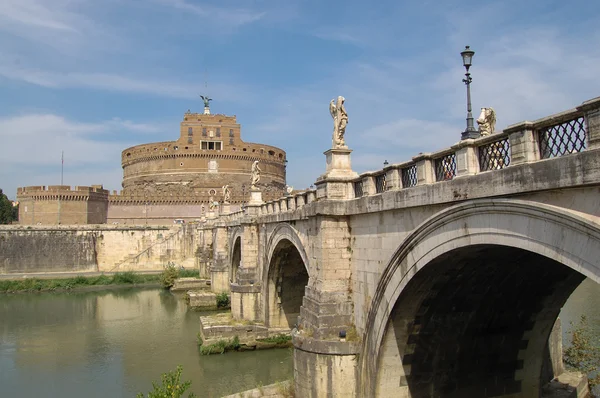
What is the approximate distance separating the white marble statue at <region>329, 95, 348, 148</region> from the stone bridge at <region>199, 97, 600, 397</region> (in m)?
0.30

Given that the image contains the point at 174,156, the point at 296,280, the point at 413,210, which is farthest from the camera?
the point at 174,156

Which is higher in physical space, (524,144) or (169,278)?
(524,144)

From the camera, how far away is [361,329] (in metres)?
10.8

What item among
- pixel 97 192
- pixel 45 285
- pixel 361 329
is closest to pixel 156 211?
pixel 97 192

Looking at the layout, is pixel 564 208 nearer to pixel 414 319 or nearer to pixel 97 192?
pixel 414 319

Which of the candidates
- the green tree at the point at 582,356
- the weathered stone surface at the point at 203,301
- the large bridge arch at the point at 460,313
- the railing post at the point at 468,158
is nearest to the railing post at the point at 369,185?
the large bridge arch at the point at 460,313

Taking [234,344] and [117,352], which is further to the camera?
[117,352]

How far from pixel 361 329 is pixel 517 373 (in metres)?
3.63

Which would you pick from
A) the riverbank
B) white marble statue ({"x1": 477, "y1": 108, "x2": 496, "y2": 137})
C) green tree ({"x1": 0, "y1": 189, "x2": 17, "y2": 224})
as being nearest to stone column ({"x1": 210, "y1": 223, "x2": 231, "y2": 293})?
the riverbank

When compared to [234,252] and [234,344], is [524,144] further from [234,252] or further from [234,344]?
[234,252]

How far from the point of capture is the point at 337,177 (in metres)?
11.5

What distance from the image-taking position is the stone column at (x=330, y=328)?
1083 cm

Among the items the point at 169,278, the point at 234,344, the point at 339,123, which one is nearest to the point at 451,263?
the point at 339,123

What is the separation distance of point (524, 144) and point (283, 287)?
51.9 ft
